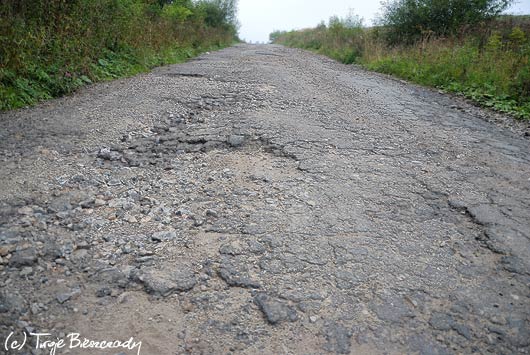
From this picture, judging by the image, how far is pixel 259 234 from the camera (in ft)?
6.37

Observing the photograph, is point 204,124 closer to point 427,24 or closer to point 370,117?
point 370,117

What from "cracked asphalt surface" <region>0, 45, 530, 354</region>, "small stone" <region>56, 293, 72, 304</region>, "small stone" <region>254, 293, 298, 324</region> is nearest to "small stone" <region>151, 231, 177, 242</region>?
"cracked asphalt surface" <region>0, 45, 530, 354</region>

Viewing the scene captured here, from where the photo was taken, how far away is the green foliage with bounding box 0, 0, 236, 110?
13.2 ft

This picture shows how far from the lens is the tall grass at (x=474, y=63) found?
5.60 m

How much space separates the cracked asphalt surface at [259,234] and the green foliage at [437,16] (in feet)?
29.7

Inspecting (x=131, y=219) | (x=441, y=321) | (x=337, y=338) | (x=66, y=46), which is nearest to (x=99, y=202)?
(x=131, y=219)

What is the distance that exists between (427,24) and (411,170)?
10.7 m

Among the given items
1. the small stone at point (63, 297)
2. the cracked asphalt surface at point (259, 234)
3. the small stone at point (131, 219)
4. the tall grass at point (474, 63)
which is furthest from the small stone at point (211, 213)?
the tall grass at point (474, 63)

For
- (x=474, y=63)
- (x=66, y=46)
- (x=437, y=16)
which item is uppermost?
(x=437, y=16)

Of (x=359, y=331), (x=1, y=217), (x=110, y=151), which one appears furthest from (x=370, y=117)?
(x=1, y=217)

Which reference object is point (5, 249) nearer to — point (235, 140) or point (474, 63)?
point (235, 140)

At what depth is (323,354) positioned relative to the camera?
1.31 m

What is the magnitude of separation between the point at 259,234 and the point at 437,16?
1215 cm

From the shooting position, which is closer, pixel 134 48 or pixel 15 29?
pixel 15 29
